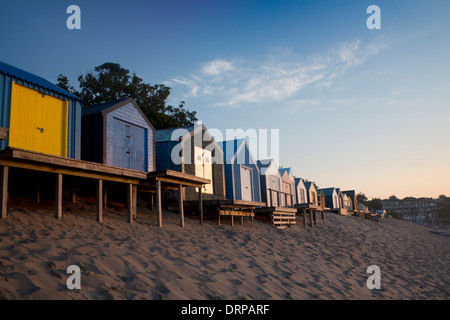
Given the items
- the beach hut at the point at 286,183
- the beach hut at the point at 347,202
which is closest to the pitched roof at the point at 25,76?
the beach hut at the point at 286,183

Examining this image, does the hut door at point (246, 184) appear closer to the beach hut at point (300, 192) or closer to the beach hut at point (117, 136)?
the beach hut at point (117, 136)

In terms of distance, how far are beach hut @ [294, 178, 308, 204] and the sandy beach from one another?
729 inches

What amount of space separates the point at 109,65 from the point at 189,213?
1976 centimetres

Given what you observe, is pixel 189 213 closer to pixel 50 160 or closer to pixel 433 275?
pixel 50 160

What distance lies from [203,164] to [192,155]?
1056 millimetres

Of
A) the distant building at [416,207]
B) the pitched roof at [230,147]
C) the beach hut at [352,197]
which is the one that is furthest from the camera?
the distant building at [416,207]

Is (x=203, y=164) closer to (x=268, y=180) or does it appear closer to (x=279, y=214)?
(x=279, y=214)

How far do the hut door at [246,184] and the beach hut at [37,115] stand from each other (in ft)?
35.2

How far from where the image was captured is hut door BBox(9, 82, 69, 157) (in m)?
9.30

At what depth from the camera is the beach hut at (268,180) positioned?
22.8m

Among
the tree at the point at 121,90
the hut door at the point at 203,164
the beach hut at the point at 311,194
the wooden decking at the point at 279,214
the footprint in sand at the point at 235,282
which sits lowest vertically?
the footprint in sand at the point at 235,282

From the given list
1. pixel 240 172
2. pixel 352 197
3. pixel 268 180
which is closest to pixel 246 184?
pixel 240 172

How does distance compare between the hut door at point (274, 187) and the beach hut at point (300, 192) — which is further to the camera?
the beach hut at point (300, 192)

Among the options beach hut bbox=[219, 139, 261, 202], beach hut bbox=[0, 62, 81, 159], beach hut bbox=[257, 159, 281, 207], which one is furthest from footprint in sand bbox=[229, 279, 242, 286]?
beach hut bbox=[257, 159, 281, 207]
